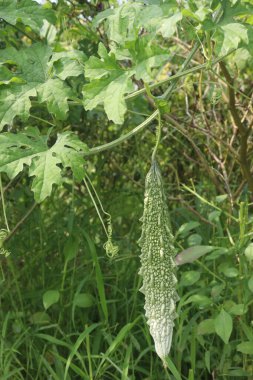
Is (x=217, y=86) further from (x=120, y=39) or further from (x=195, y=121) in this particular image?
(x=120, y=39)

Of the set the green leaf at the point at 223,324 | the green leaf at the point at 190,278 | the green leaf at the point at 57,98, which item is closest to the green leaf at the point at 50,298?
the green leaf at the point at 190,278

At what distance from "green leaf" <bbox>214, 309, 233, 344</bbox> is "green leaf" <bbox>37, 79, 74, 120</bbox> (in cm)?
80

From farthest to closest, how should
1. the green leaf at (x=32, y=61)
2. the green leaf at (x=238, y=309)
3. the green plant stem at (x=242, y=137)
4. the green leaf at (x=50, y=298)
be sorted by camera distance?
the green plant stem at (x=242, y=137) < the green leaf at (x=50, y=298) < the green leaf at (x=238, y=309) < the green leaf at (x=32, y=61)

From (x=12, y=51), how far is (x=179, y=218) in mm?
1422

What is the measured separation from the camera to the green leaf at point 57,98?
1.79 metres

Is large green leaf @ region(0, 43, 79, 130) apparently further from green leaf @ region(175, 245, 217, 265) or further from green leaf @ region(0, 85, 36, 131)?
green leaf @ region(175, 245, 217, 265)

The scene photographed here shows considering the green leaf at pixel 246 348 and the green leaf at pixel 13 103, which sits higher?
the green leaf at pixel 13 103

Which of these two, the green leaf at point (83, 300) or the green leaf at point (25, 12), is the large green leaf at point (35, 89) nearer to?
the green leaf at point (25, 12)

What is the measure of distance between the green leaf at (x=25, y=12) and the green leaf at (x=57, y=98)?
289 millimetres

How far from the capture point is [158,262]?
68.2 inches

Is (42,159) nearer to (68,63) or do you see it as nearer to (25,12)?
(68,63)

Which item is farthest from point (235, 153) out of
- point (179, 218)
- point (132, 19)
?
point (132, 19)

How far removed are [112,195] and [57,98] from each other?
4.82ft

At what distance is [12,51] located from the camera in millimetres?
1978
